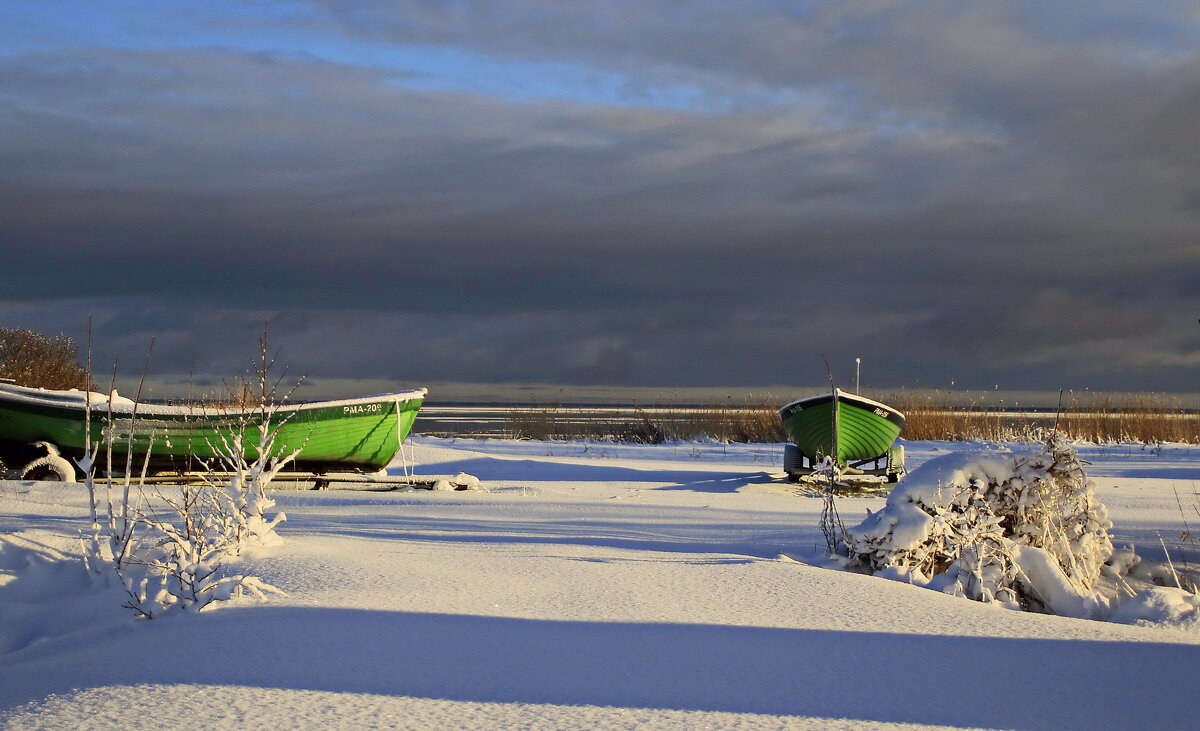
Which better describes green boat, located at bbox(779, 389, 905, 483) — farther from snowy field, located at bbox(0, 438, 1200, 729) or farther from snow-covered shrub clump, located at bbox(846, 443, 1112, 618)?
snowy field, located at bbox(0, 438, 1200, 729)

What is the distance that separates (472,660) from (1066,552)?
4212 millimetres

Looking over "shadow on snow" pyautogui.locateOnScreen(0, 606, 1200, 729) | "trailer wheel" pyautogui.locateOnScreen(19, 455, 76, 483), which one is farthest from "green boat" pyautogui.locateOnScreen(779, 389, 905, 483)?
"shadow on snow" pyautogui.locateOnScreen(0, 606, 1200, 729)

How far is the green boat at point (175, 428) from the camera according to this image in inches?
431

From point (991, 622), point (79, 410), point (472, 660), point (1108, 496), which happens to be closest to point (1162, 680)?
point (991, 622)

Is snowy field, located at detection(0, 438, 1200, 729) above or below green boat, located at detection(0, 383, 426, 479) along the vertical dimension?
below

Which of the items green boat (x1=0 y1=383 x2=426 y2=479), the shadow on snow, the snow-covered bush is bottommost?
the shadow on snow

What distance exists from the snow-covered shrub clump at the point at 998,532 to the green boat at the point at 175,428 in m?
7.24

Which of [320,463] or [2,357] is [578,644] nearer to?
[320,463]

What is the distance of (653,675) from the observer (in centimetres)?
312

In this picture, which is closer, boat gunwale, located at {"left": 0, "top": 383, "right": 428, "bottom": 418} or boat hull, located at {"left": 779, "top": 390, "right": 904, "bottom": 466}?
boat gunwale, located at {"left": 0, "top": 383, "right": 428, "bottom": 418}

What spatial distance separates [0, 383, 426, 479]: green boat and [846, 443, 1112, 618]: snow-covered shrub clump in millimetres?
7244

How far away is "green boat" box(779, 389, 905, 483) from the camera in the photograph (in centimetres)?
1295

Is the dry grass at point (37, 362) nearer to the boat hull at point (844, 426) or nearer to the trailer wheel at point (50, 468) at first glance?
the trailer wheel at point (50, 468)

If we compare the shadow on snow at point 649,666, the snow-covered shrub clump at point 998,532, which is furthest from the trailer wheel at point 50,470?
the snow-covered shrub clump at point 998,532
